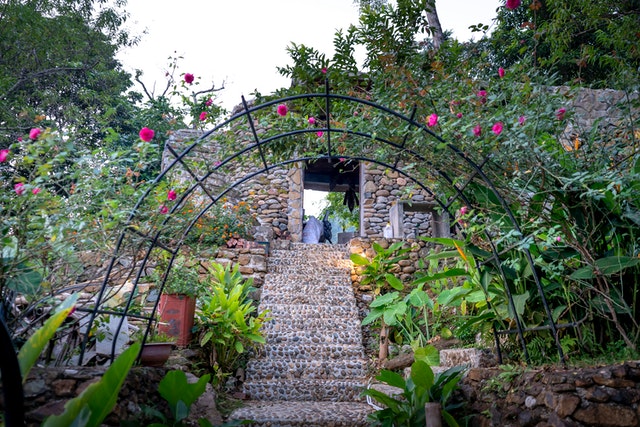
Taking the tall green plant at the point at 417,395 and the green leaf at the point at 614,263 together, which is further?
the tall green plant at the point at 417,395

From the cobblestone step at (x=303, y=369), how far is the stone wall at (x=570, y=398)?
2.52 meters

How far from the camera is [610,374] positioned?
236 cm

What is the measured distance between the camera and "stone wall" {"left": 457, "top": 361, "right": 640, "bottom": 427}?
230 centimetres

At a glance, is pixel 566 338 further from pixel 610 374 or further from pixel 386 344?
pixel 386 344

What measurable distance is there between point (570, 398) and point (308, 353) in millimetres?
3433

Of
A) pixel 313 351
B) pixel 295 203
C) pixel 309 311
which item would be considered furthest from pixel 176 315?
pixel 295 203

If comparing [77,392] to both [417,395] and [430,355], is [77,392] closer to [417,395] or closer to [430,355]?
Answer: [417,395]

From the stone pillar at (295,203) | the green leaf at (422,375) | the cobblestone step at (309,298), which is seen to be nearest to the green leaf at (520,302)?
the green leaf at (422,375)

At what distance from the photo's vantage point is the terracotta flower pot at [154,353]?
3559mm

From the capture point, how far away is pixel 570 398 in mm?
2361

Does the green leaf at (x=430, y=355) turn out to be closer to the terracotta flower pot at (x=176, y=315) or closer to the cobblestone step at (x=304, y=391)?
the cobblestone step at (x=304, y=391)

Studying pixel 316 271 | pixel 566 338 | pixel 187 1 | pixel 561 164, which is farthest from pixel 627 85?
pixel 187 1

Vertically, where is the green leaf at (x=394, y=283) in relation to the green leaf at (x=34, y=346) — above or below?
above

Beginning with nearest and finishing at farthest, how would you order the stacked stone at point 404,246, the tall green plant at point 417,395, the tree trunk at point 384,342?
the tall green plant at point 417,395 < the tree trunk at point 384,342 < the stacked stone at point 404,246
